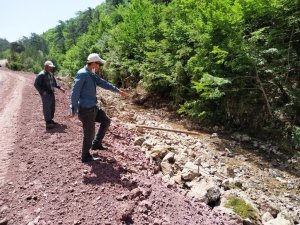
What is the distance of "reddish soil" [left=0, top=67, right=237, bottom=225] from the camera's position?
525 cm

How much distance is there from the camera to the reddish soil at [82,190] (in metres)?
5.25

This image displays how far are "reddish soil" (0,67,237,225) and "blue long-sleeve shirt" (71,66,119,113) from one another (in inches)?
52.9

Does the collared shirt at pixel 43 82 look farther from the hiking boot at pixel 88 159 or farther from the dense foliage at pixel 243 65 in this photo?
the dense foliage at pixel 243 65

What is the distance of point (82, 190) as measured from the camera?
5.90m

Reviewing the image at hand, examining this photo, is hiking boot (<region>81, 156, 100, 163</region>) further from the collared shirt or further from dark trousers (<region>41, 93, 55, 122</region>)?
the collared shirt

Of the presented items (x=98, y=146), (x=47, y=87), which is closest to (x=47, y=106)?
(x=47, y=87)

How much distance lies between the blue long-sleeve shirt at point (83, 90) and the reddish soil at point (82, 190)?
134cm

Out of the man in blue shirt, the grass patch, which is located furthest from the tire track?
the grass patch

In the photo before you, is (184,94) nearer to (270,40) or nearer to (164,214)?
(270,40)

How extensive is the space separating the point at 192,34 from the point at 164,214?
11.7m

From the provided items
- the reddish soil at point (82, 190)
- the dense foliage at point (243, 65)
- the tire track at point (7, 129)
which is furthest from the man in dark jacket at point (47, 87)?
the dense foliage at point (243, 65)

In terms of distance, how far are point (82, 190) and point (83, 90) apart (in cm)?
203

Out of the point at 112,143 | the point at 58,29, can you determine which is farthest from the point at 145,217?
the point at 58,29

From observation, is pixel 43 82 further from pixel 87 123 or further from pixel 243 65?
pixel 243 65
